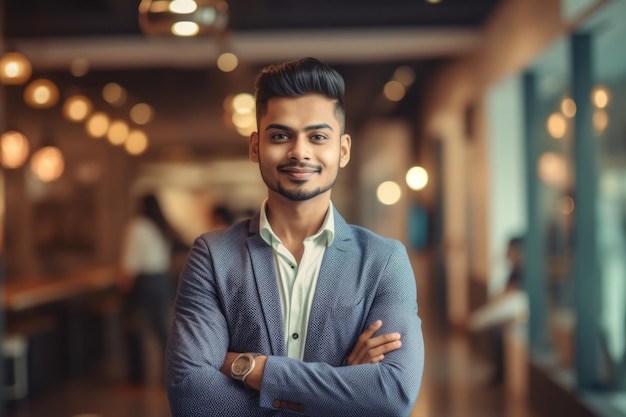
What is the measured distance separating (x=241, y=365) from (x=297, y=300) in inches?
7.5

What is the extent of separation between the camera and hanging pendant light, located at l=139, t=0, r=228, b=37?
4234 mm

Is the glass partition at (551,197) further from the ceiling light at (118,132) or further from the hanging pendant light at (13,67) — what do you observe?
the ceiling light at (118,132)

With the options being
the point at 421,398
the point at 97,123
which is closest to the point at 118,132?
the point at 97,123

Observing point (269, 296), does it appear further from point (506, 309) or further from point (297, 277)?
point (506, 309)

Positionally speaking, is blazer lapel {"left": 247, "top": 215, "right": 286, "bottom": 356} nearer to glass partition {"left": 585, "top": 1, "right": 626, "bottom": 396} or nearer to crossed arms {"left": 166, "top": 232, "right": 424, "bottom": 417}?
crossed arms {"left": 166, "top": 232, "right": 424, "bottom": 417}

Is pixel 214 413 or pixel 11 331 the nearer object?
pixel 214 413

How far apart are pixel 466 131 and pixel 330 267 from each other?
9365mm

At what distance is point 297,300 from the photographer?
6.95 ft

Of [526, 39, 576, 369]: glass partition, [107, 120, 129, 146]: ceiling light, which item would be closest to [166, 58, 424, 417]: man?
[526, 39, 576, 369]: glass partition

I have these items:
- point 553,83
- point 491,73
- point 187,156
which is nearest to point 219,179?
point 187,156

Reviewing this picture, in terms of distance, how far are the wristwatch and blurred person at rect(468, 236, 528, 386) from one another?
6462mm

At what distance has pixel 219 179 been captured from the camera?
59.8 ft

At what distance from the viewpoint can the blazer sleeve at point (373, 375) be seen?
2.03 metres

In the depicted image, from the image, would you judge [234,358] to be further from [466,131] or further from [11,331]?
[466,131]
